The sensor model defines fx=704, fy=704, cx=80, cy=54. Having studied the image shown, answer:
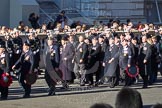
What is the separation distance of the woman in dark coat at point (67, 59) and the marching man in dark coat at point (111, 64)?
110 cm

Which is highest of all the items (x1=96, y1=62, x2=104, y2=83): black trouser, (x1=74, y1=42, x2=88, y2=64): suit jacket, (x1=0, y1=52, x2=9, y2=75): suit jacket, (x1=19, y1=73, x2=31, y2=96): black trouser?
(x1=74, y1=42, x2=88, y2=64): suit jacket

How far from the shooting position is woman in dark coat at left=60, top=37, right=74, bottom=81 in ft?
72.9

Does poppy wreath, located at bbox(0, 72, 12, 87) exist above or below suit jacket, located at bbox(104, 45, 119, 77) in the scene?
below

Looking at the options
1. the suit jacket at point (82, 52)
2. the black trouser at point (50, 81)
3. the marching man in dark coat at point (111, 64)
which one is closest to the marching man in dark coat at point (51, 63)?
the black trouser at point (50, 81)

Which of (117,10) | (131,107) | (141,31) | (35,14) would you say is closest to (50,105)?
(131,107)

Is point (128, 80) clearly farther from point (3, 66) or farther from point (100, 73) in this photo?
point (3, 66)

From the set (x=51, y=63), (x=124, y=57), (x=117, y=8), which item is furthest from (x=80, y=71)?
(x=117, y=8)

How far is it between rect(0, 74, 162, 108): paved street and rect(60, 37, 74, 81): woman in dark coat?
1.57ft

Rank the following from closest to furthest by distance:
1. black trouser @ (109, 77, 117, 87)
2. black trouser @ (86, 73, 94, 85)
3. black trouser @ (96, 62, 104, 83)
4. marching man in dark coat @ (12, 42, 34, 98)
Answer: marching man in dark coat @ (12, 42, 34, 98), black trouser @ (109, 77, 117, 87), black trouser @ (86, 73, 94, 85), black trouser @ (96, 62, 104, 83)

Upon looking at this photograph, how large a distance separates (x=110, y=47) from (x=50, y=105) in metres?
4.78

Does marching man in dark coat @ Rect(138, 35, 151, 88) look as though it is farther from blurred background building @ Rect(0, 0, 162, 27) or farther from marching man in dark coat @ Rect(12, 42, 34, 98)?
blurred background building @ Rect(0, 0, 162, 27)

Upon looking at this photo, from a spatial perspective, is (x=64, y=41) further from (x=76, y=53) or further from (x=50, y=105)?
(x=50, y=105)

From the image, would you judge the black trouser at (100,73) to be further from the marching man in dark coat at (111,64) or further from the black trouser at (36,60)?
the black trouser at (36,60)

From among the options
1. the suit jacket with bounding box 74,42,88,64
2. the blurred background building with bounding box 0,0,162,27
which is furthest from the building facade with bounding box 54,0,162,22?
the suit jacket with bounding box 74,42,88,64
